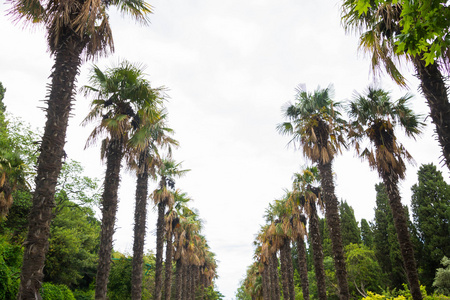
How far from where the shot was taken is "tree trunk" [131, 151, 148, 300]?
1345 cm

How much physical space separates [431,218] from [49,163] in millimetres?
35681

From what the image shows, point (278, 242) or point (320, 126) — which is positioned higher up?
point (320, 126)

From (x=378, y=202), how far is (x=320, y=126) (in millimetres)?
30287

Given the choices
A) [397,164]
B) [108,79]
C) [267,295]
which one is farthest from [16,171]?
[267,295]

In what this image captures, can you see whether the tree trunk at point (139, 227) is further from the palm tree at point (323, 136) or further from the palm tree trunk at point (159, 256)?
the palm tree at point (323, 136)

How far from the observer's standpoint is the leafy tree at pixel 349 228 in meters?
41.9

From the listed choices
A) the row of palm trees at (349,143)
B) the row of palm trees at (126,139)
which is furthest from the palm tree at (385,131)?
the row of palm trees at (126,139)

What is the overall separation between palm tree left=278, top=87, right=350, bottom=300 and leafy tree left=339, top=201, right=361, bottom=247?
100.0 ft

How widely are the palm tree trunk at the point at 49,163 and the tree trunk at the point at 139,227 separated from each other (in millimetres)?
8748

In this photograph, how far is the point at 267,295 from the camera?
36.7 meters

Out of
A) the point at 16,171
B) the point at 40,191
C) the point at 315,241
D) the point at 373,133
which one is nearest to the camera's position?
the point at 40,191

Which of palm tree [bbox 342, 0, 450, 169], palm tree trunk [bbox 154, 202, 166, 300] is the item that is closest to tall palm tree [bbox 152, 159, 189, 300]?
palm tree trunk [bbox 154, 202, 166, 300]

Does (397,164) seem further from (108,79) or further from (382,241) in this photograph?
(382,241)

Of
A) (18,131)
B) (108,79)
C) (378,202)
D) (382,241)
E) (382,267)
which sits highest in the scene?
(18,131)
